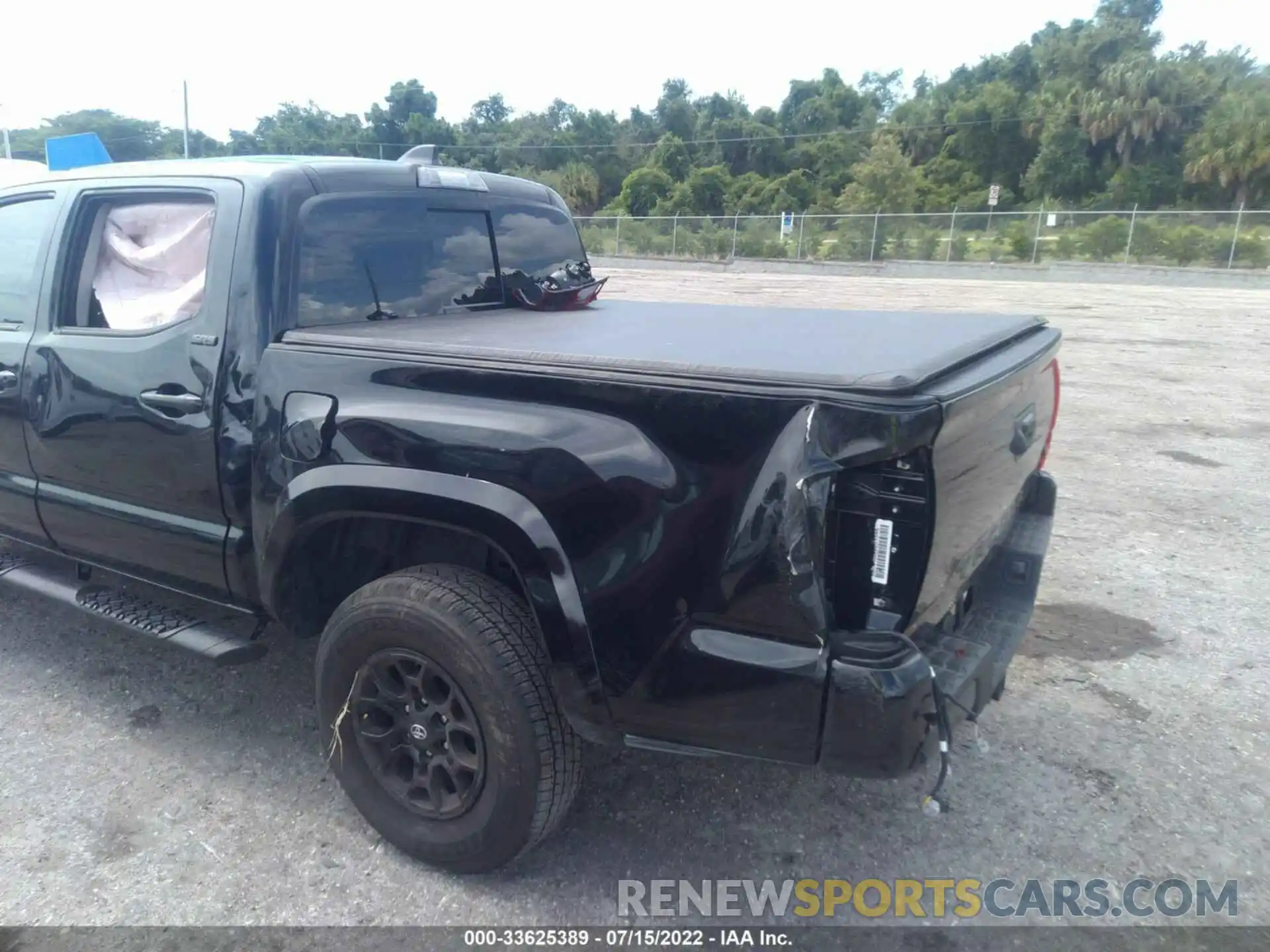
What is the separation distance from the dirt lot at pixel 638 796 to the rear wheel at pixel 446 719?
0.20 meters

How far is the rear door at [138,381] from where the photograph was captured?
2924 mm

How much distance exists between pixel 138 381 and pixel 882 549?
2.43 metres

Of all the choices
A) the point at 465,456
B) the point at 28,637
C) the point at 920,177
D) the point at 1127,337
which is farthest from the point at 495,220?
the point at 920,177

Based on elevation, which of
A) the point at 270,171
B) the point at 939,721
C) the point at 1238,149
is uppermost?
the point at 1238,149

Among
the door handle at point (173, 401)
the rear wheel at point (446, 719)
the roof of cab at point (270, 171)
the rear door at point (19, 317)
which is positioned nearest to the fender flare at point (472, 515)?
the rear wheel at point (446, 719)

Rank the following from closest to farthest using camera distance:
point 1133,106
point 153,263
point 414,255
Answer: point 153,263
point 414,255
point 1133,106

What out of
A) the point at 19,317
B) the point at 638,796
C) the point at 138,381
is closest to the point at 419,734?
the point at 638,796

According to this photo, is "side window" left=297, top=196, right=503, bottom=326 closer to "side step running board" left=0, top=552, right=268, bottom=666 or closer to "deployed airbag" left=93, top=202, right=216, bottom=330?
"deployed airbag" left=93, top=202, right=216, bottom=330

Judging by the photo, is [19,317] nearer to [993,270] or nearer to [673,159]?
[993,270]

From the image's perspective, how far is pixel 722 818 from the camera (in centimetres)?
290

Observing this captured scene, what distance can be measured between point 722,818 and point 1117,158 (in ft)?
197

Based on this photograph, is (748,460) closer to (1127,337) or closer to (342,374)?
(342,374)

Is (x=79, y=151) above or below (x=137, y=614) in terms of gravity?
above

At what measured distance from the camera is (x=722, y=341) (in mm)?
2713
